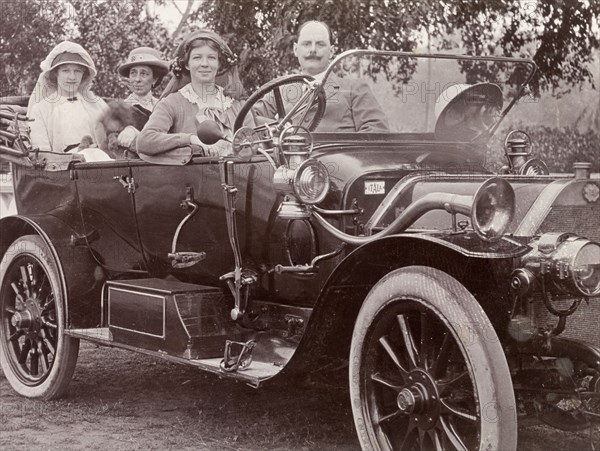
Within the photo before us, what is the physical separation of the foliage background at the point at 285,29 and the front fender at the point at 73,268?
2.49 m

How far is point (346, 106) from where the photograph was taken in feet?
15.1

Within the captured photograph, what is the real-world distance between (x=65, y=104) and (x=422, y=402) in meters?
3.75

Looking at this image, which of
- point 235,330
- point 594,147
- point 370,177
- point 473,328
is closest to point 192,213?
point 235,330

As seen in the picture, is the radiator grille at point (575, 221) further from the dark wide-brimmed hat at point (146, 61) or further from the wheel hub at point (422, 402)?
the dark wide-brimmed hat at point (146, 61)

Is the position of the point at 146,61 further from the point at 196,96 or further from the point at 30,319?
the point at 30,319

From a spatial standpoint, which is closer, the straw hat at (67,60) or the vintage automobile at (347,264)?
the vintage automobile at (347,264)

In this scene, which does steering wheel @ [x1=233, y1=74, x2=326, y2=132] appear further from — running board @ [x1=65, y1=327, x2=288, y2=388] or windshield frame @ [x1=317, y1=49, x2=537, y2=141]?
running board @ [x1=65, y1=327, x2=288, y2=388]

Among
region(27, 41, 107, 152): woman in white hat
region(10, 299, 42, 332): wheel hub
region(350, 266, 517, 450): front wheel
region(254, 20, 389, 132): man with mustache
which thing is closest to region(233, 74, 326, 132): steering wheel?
region(254, 20, 389, 132): man with mustache

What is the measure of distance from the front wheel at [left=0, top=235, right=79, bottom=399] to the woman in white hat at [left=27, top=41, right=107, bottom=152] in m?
0.83

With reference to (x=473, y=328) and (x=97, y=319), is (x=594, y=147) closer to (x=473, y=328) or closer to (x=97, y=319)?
(x=97, y=319)

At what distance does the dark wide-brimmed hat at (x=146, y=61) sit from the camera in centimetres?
679

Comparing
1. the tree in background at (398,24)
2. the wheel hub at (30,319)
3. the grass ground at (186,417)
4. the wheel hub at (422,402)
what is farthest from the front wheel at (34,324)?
the tree in background at (398,24)

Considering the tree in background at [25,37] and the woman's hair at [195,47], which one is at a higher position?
the tree in background at [25,37]

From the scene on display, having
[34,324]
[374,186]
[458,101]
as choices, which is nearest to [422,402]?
[374,186]
